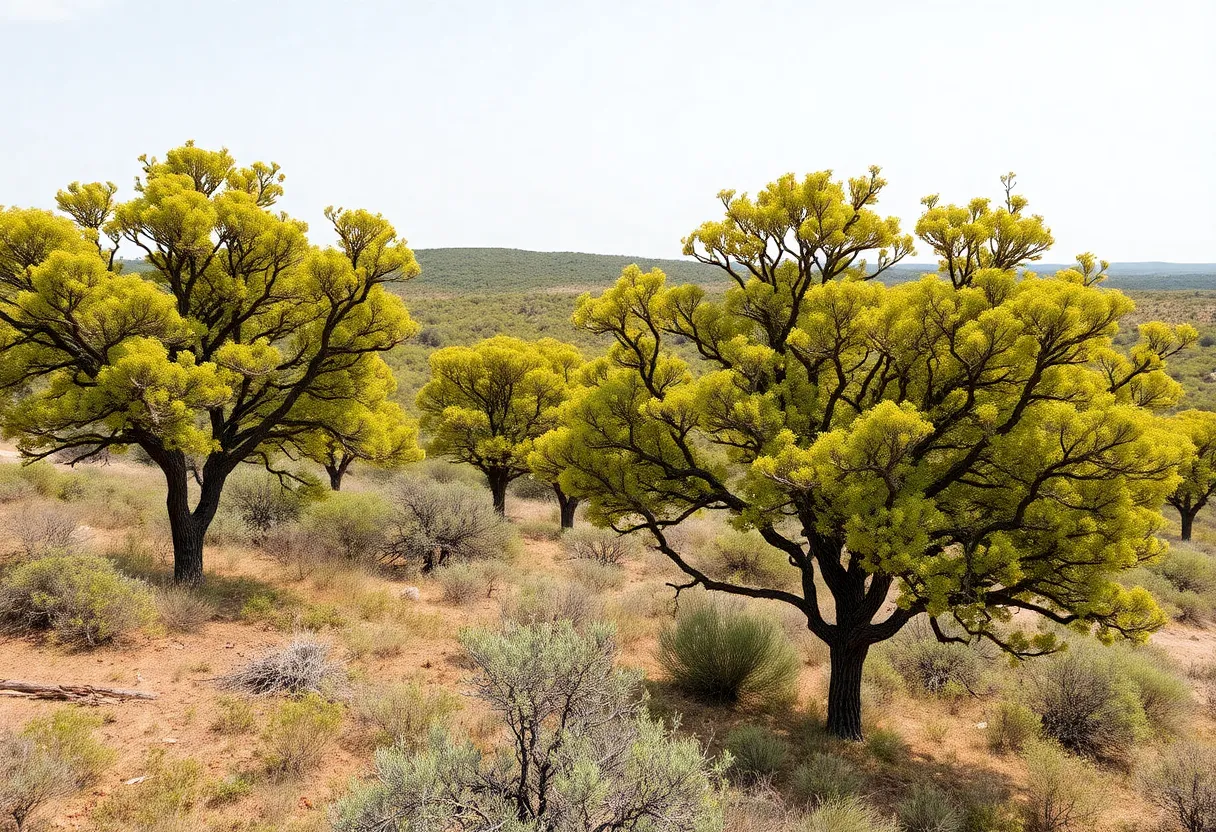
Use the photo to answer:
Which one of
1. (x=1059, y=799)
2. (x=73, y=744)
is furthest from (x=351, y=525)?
(x=1059, y=799)

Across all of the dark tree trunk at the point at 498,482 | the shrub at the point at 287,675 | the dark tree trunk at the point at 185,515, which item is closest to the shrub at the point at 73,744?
the shrub at the point at 287,675

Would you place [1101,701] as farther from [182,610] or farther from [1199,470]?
[1199,470]

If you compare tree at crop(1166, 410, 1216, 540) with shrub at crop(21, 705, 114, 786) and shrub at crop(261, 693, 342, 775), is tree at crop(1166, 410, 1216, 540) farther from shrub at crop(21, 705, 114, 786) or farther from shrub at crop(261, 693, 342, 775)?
shrub at crop(21, 705, 114, 786)

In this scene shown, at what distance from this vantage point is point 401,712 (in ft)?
24.5

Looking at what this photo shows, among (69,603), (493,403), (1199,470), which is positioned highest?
(493,403)

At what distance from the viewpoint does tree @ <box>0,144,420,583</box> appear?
916cm

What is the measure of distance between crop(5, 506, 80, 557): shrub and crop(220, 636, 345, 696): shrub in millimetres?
5113

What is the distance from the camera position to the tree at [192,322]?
9.16 m

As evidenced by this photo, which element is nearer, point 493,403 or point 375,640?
point 375,640

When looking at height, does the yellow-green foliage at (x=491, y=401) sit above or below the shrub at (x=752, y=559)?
above

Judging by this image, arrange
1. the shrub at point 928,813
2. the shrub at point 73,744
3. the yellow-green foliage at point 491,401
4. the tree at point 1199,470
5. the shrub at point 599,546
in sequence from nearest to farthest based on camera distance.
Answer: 1. the shrub at point 73,744
2. the shrub at point 928,813
3. the shrub at point 599,546
4. the yellow-green foliage at point 491,401
5. the tree at point 1199,470

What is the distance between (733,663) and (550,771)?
611cm

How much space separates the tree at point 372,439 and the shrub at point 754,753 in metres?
8.33

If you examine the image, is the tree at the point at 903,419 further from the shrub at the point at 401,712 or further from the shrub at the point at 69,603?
the shrub at the point at 69,603
